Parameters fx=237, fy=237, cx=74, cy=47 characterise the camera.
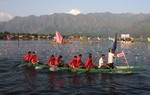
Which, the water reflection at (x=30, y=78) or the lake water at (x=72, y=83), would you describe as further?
the water reflection at (x=30, y=78)

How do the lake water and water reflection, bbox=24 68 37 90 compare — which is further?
water reflection, bbox=24 68 37 90

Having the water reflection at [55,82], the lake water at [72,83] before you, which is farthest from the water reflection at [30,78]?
the water reflection at [55,82]

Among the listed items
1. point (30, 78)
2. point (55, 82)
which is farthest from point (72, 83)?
point (30, 78)

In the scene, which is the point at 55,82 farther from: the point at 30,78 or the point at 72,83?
the point at 30,78

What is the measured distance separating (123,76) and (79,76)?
5504 mm

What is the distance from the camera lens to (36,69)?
3453 cm

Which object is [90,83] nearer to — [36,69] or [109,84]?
[109,84]

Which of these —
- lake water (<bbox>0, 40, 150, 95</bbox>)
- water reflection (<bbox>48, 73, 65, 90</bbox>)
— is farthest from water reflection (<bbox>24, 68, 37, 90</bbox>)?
water reflection (<bbox>48, 73, 65, 90</bbox>)

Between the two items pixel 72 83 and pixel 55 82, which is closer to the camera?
pixel 72 83

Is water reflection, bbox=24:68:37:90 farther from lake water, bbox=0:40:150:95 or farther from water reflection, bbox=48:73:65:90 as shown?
water reflection, bbox=48:73:65:90

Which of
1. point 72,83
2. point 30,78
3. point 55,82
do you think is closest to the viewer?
point 72,83

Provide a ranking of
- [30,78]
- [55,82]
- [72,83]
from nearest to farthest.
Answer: [72,83], [55,82], [30,78]

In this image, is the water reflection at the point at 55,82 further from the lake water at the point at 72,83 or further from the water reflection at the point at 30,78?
the water reflection at the point at 30,78

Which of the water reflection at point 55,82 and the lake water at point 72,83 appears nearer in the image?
the lake water at point 72,83
